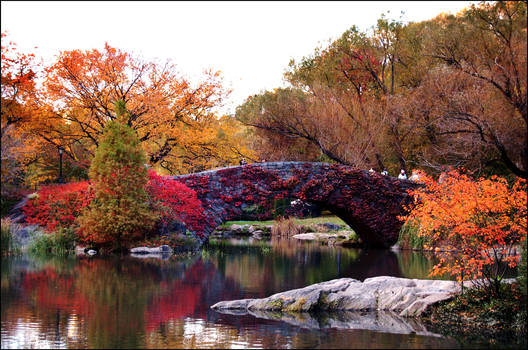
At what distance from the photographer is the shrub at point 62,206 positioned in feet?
68.3

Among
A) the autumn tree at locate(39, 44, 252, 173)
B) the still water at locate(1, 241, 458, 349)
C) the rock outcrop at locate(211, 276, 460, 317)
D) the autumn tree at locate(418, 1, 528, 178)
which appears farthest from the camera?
the autumn tree at locate(39, 44, 252, 173)

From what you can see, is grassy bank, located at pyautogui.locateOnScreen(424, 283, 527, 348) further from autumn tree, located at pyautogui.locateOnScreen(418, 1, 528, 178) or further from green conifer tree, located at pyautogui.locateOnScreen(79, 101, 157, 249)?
green conifer tree, located at pyautogui.locateOnScreen(79, 101, 157, 249)

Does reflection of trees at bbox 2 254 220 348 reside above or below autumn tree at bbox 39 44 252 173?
below

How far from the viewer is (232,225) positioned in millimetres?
36219

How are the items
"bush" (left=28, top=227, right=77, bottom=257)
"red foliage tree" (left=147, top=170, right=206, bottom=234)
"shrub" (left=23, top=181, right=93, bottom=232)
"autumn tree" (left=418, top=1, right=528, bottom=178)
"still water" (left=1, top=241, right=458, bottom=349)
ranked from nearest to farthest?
"still water" (left=1, top=241, right=458, bottom=349) → "autumn tree" (left=418, top=1, right=528, bottom=178) → "bush" (left=28, top=227, right=77, bottom=257) → "red foliage tree" (left=147, top=170, right=206, bottom=234) → "shrub" (left=23, top=181, right=93, bottom=232)

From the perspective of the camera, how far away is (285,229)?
32094 mm

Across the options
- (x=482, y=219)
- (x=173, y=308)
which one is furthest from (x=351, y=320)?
(x=173, y=308)

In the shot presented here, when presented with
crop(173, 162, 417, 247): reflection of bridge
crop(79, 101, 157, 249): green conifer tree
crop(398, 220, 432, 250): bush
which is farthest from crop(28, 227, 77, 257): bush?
crop(398, 220, 432, 250): bush

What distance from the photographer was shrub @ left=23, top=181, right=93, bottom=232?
20812mm

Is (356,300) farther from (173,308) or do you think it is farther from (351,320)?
(173,308)

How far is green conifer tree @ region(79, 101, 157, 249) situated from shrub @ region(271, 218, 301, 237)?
12374mm

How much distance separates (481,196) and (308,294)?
322 centimetres

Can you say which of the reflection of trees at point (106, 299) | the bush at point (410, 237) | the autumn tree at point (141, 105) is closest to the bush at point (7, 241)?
the reflection of trees at point (106, 299)

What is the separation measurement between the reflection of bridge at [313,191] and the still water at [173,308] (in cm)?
425
